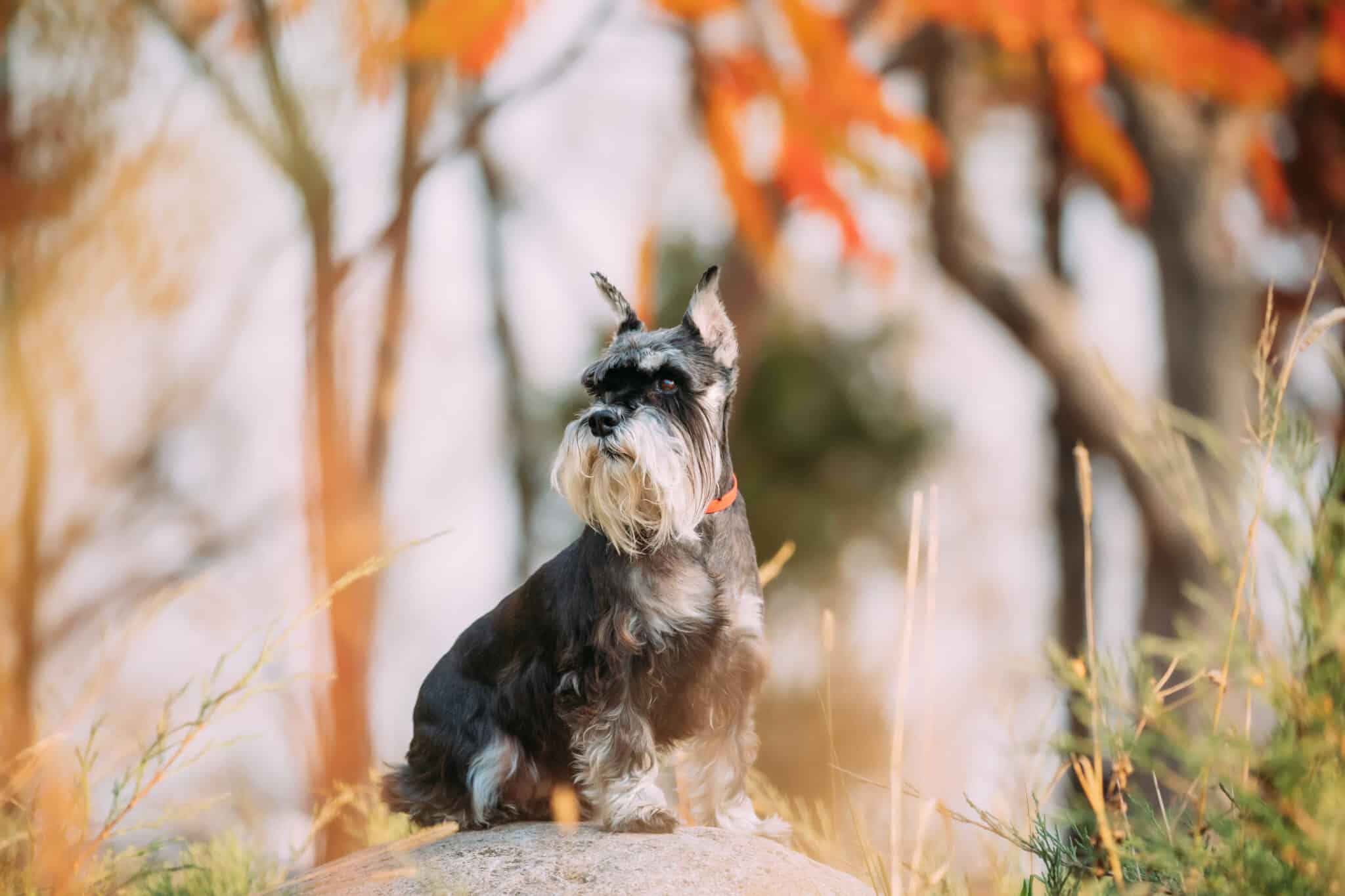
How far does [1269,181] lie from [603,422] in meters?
8.49

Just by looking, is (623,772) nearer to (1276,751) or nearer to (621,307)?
(621,307)

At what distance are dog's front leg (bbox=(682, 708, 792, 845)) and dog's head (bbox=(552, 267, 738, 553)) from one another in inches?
31.5

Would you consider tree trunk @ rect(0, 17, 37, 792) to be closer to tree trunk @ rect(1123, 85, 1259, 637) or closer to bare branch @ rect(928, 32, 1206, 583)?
bare branch @ rect(928, 32, 1206, 583)

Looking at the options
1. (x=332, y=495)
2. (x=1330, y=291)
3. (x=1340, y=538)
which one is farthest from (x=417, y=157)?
(x=1330, y=291)

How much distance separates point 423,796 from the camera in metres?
3.93

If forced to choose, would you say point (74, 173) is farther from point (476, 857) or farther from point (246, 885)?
point (476, 857)

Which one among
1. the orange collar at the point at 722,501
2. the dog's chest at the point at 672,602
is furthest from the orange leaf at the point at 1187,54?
the dog's chest at the point at 672,602

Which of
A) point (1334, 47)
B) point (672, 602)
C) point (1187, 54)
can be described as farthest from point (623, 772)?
point (1334, 47)

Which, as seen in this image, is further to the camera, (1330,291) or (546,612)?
(1330,291)

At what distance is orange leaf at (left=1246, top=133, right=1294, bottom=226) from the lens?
9.37 m

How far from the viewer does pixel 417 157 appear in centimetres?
648

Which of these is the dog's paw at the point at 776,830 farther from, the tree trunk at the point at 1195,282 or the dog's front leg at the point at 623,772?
the tree trunk at the point at 1195,282

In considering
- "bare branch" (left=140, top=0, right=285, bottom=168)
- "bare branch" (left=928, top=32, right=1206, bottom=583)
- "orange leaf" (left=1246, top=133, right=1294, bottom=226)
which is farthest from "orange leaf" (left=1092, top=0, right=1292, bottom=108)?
"bare branch" (left=140, top=0, right=285, bottom=168)

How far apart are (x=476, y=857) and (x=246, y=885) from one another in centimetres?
136
